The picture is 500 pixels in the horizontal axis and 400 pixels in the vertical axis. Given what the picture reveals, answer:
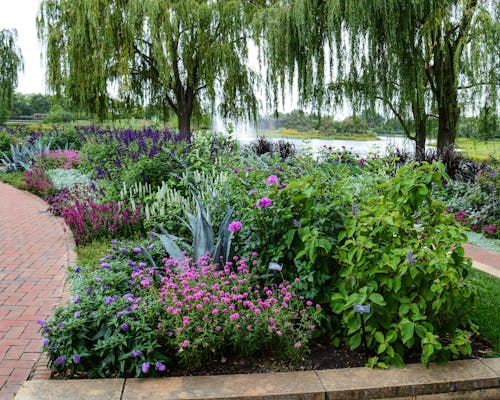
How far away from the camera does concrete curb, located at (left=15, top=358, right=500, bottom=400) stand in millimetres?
2438

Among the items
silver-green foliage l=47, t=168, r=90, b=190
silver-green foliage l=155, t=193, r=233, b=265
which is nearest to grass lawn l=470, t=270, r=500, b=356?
silver-green foliage l=155, t=193, r=233, b=265

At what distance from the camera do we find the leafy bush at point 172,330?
2.65 m

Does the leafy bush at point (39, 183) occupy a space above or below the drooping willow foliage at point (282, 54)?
below

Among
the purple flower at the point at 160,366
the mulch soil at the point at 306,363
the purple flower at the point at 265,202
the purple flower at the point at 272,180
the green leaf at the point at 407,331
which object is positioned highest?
the purple flower at the point at 272,180

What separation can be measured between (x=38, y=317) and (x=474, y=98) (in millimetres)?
9115

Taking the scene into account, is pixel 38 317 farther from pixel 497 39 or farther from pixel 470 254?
pixel 497 39

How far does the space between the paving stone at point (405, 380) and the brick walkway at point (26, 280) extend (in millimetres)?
1785

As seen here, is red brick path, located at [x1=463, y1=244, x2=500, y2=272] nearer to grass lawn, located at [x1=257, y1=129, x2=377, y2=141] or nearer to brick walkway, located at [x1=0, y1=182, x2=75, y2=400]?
brick walkway, located at [x1=0, y1=182, x2=75, y2=400]

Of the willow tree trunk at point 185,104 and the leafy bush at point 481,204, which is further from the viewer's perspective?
the willow tree trunk at point 185,104

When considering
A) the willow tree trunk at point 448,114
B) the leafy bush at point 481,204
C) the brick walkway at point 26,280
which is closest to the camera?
the brick walkway at point 26,280

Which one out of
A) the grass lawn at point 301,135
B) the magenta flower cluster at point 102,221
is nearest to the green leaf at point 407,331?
the magenta flower cluster at point 102,221

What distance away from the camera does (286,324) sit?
2.75 metres

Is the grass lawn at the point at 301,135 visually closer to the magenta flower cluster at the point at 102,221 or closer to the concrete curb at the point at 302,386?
the magenta flower cluster at the point at 102,221

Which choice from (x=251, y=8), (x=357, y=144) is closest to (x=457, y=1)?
(x=357, y=144)
